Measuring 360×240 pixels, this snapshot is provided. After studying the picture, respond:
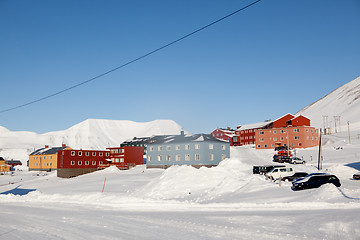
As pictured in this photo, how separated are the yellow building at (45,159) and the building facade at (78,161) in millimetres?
17515

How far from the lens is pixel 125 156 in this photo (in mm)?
83688

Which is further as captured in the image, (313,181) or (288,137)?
(288,137)

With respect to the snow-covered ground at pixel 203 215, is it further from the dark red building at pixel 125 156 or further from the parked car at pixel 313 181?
the dark red building at pixel 125 156

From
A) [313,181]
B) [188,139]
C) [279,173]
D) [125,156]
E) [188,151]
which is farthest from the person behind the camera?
[125,156]

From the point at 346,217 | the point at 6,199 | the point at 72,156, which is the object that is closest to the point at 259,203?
the point at 346,217

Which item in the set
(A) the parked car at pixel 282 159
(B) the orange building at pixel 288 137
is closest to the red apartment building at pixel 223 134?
(B) the orange building at pixel 288 137

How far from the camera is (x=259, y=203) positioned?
23031 millimetres

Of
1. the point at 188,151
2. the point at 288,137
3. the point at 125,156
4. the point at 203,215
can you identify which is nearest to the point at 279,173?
the point at 203,215

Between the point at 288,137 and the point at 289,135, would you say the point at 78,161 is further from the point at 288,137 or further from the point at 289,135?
the point at 289,135

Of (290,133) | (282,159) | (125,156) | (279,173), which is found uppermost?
(290,133)

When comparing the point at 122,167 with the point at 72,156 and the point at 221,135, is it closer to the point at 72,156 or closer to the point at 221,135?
the point at 72,156

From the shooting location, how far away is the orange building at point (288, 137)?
9119 centimetres

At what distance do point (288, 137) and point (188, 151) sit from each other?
3881 cm

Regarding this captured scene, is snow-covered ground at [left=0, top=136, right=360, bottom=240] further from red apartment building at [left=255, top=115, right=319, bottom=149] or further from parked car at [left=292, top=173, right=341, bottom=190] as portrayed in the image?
red apartment building at [left=255, top=115, right=319, bottom=149]
